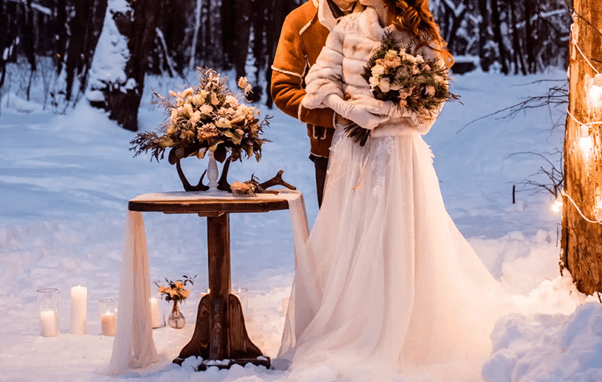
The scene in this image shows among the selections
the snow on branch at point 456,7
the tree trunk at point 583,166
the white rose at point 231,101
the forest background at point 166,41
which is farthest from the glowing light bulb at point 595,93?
the snow on branch at point 456,7

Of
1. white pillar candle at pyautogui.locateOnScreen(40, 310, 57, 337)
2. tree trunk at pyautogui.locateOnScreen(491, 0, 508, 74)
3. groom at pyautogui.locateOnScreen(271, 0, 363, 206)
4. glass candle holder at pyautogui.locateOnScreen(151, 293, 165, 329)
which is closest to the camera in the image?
groom at pyautogui.locateOnScreen(271, 0, 363, 206)

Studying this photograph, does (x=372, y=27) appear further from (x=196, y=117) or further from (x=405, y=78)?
(x=196, y=117)

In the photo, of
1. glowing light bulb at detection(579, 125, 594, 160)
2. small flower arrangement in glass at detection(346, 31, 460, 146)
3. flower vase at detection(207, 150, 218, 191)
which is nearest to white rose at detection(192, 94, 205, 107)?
flower vase at detection(207, 150, 218, 191)

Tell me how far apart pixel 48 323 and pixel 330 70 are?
247 cm

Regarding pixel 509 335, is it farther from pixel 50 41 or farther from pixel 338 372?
pixel 50 41

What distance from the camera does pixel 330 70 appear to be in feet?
13.2

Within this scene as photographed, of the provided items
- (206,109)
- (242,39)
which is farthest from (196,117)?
(242,39)

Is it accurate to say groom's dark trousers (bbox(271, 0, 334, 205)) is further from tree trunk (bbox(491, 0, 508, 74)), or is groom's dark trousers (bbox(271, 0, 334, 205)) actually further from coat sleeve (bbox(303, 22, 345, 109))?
tree trunk (bbox(491, 0, 508, 74))

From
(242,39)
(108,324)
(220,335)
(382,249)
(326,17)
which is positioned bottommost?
(108,324)

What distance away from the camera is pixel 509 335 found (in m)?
3.46

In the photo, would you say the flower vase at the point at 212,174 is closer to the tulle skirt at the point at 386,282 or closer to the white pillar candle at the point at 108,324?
the tulle skirt at the point at 386,282

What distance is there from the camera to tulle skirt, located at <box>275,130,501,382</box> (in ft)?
12.6

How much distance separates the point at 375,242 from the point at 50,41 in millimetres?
12349

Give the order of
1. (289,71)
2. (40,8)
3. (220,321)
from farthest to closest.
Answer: (40,8) < (289,71) < (220,321)
